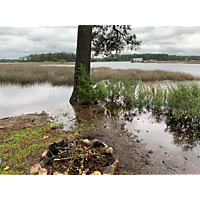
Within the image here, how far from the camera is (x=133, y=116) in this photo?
5578 millimetres

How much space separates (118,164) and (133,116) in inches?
118

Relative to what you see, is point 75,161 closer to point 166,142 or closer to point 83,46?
point 166,142

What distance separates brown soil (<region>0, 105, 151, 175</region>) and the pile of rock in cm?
29

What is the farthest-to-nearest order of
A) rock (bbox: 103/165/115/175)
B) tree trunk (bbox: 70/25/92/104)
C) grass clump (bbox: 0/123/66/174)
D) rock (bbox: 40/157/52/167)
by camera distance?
tree trunk (bbox: 70/25/92/104)
grass clump (bbox: 0/123/66/174)
rock (bbox: 40/157/52/167)
rock (bbox: 103/165/115/175)

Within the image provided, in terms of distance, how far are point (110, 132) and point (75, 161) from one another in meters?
1.84

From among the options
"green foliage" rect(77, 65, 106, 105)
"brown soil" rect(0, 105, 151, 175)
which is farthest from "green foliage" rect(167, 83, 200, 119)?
"green foliage" rect(77, 65, 106, 105)

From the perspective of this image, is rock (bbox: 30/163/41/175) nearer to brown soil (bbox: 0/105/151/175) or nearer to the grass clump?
the grass clump

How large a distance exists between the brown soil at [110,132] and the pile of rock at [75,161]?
290 mm

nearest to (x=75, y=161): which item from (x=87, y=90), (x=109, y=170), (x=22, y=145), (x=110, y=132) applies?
(x=109, y=170)

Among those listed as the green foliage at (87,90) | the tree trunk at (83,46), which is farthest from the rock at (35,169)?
the tree trunk at (83,46)

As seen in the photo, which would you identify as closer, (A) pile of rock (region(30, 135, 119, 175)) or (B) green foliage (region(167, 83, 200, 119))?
(A) pile of rock (region(30, 135, 119, 175))

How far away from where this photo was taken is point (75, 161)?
259 centimetres

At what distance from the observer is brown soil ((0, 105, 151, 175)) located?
290 cm
